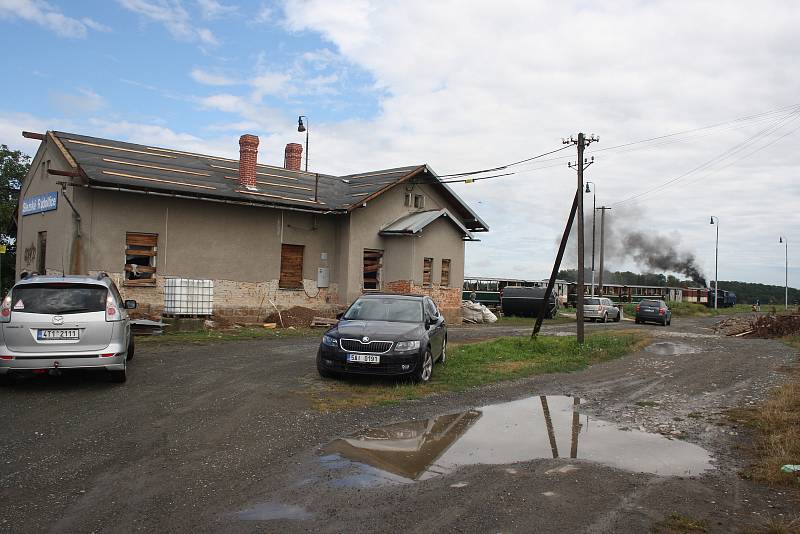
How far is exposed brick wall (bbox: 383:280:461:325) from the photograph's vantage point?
24.6 metres

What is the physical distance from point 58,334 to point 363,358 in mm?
4472

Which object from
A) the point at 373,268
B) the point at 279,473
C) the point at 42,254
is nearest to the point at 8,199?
the point at 42,254

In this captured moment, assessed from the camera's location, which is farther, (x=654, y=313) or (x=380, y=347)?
(x=654, y=313)

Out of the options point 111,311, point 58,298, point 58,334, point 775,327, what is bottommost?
point 775,327

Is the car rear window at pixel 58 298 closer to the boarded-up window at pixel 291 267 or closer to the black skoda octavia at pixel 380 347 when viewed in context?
the black skoda octavia at pixel 380 347

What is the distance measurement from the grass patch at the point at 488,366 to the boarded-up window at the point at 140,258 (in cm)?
1026

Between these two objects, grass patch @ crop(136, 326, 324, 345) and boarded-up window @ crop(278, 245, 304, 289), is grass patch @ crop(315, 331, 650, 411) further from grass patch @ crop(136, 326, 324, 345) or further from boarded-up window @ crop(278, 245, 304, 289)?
boarded-up window @ crop(278, 245, 304, 289)

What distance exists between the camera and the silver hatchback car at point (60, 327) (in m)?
8.80

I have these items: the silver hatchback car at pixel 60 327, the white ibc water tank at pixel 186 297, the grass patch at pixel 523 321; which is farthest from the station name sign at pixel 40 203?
the grass patch at pixel 523 321

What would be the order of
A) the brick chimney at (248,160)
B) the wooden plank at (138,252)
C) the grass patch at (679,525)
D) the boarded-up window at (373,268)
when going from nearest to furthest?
the grass patch at (679,525), the wooden plank at (138,252), the brick chimney at (248,160), the boarded-up window at (373,268)

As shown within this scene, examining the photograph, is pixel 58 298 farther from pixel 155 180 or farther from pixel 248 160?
pixel 248 160

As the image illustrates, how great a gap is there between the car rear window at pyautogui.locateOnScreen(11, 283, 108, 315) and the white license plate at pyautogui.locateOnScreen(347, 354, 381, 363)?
150 inches

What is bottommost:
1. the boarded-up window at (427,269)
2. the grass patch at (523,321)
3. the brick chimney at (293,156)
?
the grass patch at (523,321)

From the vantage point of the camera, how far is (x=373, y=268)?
2527cm
